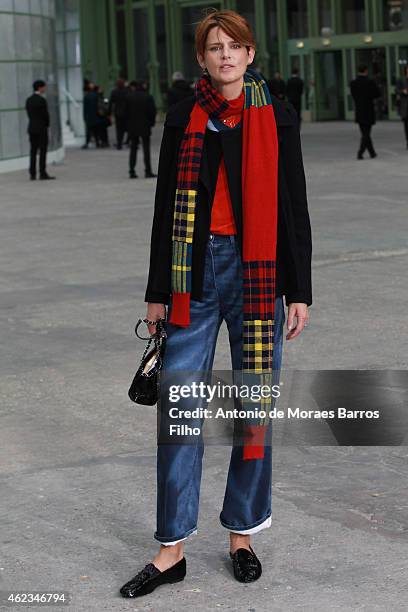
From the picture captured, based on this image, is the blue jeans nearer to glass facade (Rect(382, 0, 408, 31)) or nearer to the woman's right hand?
the woman's right hand

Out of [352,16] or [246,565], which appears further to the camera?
[352,16]

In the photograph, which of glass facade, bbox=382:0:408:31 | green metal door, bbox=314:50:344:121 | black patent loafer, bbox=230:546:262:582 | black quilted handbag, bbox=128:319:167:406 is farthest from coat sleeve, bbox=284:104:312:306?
green metal door, bbox=314:50:344:121

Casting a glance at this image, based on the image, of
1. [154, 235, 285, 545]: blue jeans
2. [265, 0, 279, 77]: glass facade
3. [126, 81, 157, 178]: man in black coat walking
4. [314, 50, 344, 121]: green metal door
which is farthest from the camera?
[265, 0, 279, 77]: glass facade

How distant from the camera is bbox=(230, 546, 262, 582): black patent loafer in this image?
15.1 feet

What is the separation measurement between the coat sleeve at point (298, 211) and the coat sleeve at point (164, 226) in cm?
38

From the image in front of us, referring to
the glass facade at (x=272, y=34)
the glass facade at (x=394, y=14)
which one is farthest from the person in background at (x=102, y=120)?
the glass facade at (x=272, y=34)

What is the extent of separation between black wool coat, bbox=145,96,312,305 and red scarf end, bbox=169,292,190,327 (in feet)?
0.15

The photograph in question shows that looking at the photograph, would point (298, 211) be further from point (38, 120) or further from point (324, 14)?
point (324, 14)

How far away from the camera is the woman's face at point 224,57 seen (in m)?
4.35

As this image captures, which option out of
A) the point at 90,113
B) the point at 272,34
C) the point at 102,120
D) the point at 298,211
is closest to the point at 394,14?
the point at 272,34

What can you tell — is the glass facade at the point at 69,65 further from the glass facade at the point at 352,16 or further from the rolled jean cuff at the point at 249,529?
the rolled jean cuff at the point at 249,529

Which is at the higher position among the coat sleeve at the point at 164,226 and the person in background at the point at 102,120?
the person in background at the point at 102,120

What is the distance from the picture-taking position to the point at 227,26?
434cm

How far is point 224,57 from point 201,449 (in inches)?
51.2
